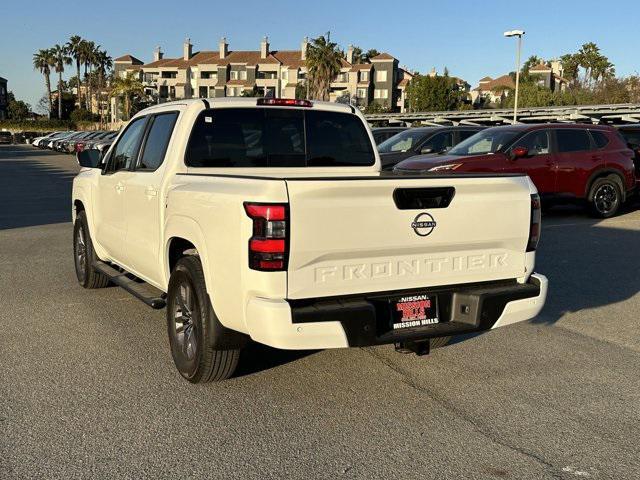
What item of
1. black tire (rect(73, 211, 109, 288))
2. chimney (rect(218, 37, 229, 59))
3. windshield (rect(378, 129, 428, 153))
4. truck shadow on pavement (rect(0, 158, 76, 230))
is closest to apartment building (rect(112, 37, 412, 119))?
chimney (rect(218, 37, 229, 59))

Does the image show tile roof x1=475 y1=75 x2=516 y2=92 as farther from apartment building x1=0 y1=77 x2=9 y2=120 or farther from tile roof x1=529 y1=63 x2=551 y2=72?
apartment building x1=0 y1=77 x2=9 y2=120

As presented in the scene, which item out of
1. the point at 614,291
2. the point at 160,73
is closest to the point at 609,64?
the point at 160,73

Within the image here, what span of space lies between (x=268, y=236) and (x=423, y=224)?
99cm

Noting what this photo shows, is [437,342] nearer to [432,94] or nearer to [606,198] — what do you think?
[606,198]

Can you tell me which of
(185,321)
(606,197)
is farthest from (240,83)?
(185,321)

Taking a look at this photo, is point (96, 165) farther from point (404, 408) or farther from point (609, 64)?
point (609, 64)

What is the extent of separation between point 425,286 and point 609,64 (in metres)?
101

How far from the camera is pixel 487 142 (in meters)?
→ 13.4

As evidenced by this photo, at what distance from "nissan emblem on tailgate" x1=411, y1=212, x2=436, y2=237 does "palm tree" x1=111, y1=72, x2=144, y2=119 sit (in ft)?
289

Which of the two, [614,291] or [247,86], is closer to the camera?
[614,291]

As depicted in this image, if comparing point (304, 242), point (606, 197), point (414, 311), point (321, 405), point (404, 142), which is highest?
point (404, 142)

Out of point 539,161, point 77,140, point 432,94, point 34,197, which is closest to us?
point 539,161

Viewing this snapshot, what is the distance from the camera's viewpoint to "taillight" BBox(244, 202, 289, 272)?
3701mm

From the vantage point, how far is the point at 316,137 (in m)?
5.60
